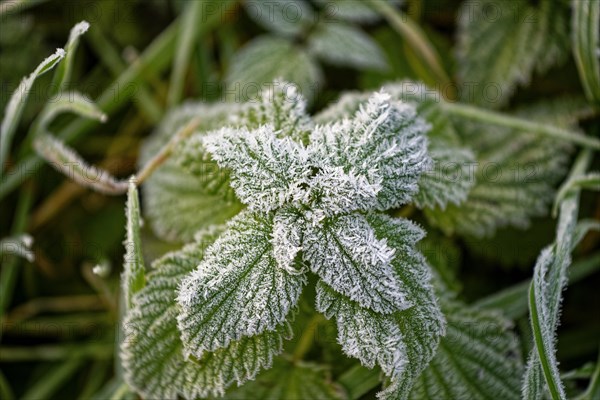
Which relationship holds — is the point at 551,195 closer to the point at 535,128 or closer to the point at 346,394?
the point at 535,128

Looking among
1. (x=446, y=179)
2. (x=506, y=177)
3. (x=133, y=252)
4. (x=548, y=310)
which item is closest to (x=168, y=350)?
(x=133, y=252)

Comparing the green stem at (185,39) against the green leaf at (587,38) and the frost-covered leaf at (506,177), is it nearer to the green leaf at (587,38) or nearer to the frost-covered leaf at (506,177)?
the frost-covered leaf at (506,177)

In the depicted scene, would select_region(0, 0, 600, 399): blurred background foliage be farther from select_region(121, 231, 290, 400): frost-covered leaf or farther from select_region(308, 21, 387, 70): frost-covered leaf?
select_region(121, 231, 290, 400): frost-covered leaf

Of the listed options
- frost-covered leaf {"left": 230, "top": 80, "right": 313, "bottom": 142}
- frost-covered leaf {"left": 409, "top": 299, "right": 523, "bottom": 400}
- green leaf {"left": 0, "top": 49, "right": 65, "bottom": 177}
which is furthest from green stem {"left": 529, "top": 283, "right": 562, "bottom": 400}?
green leaf {"left": 0, "top": 49, "right": 65, "bottom": 177}

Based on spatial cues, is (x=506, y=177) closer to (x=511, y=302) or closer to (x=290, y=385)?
(x=511, y=302)

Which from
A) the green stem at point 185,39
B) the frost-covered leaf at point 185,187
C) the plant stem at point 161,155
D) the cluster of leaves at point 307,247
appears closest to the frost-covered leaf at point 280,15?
the green stem at point 185,39

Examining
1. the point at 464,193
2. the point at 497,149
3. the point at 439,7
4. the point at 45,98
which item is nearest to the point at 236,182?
the point at 464,193

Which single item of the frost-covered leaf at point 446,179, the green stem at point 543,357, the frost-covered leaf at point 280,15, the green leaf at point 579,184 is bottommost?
the green stem at point 543,357
